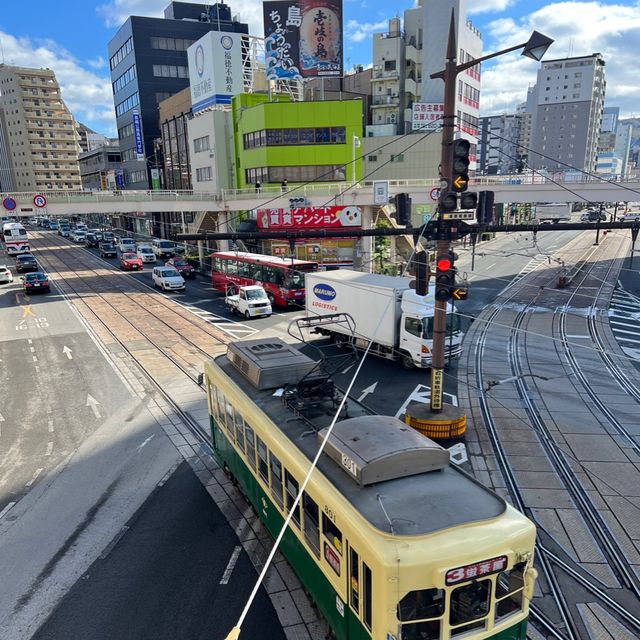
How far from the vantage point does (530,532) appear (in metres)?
5.34

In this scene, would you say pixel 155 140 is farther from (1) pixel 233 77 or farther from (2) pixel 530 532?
(2) pixel 530 532

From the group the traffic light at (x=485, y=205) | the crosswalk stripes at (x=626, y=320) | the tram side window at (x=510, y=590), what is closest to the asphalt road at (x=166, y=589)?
the tram side window at (x=510, y=590)

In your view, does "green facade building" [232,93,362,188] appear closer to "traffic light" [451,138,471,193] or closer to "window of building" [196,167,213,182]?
"window of building" [196,167,213,182]

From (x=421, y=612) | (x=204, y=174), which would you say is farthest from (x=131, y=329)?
(x=204, y=174)

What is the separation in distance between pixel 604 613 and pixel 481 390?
32.4 ft

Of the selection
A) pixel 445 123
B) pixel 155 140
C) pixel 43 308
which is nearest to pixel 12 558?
pixel 445 123

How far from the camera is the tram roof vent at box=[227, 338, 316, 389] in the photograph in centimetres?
944

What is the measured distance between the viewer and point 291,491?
7191 mm

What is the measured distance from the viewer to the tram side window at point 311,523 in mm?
6422

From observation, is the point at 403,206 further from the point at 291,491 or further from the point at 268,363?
the point at 291,491

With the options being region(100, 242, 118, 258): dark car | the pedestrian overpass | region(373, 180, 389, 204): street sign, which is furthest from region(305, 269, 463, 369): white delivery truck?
region(100, 242, 118, 258): dark car

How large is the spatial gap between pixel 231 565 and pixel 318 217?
3170 centimetres

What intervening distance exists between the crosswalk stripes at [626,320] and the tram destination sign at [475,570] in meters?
19.2

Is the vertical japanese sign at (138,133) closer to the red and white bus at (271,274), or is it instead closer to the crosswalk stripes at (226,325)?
the red and white bus at (271,274)
